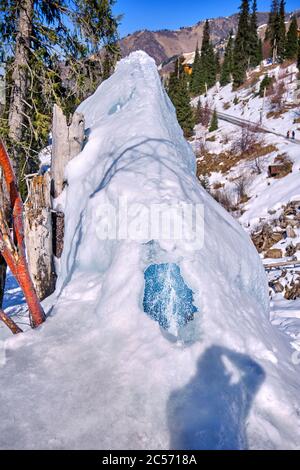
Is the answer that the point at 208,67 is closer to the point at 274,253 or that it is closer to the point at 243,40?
the point at 243,40

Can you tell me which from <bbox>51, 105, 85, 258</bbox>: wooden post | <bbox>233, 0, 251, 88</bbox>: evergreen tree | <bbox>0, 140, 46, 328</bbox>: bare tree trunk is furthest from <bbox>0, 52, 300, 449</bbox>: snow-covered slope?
<bbox>233, 0, 251, 88</bbox>: evergreen tree

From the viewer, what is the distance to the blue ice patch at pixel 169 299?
1.96 metres

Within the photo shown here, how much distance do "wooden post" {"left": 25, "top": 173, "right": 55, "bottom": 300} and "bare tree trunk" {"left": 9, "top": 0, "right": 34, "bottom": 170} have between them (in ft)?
7.34

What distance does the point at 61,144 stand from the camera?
3.49 m

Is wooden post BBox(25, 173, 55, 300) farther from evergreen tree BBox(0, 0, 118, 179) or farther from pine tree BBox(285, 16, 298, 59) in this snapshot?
pine tree BBox(285, 16, 298, 59)

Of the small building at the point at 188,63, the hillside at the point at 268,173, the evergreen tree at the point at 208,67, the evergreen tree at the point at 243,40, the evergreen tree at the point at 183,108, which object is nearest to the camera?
the hillside at the point at 268,173

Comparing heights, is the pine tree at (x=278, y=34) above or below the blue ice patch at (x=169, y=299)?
above

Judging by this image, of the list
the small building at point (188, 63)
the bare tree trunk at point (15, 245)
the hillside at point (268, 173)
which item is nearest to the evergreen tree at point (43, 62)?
the bare tree trunk at point (15, 245)

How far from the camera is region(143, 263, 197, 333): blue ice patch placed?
1.96 m

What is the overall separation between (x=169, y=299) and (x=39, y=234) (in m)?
1.64

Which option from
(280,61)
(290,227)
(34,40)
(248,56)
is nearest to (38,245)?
(34,40)

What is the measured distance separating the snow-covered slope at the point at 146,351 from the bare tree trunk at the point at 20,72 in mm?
2925

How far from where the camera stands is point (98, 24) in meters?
5.67

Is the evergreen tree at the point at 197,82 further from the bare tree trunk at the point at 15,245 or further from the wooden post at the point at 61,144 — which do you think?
the bare tree trunk at the point at 15,245
